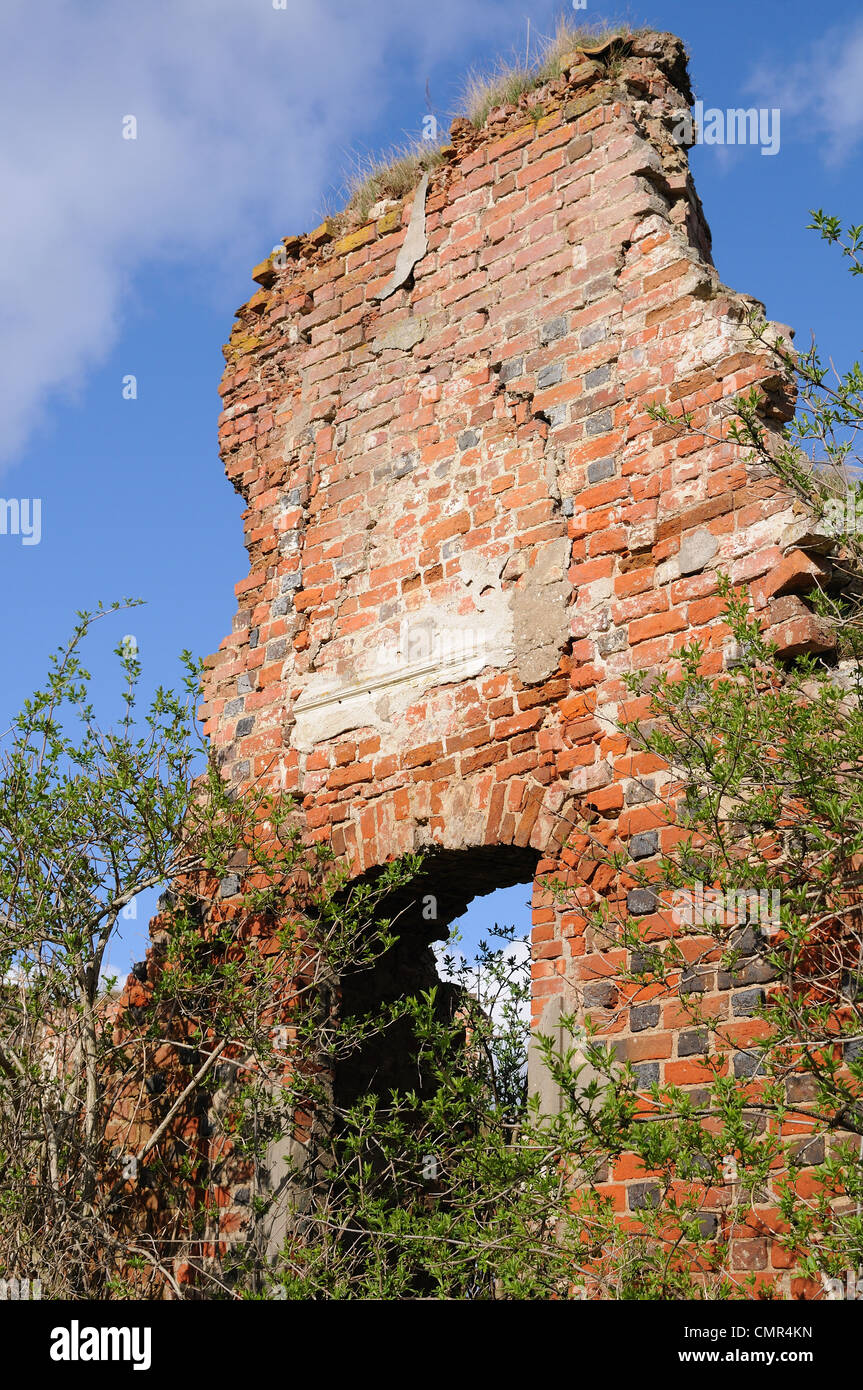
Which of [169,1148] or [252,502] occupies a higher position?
[252,502]

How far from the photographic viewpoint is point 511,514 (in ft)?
15.9

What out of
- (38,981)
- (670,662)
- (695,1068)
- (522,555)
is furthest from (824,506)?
(38,981)

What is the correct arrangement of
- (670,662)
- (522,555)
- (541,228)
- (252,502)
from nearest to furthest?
(670,662) → (522,555) → (541,228) → (252,502)

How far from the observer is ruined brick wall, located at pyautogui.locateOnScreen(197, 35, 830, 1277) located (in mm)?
4188

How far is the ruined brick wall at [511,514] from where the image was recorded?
4.19 meters

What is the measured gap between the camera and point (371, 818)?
5.00 meters

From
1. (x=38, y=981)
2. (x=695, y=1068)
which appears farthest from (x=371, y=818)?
(x=695, y=1068)

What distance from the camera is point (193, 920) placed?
5.32 metres

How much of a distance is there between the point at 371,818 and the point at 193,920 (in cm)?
95

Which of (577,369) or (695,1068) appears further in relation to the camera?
(577,369)
